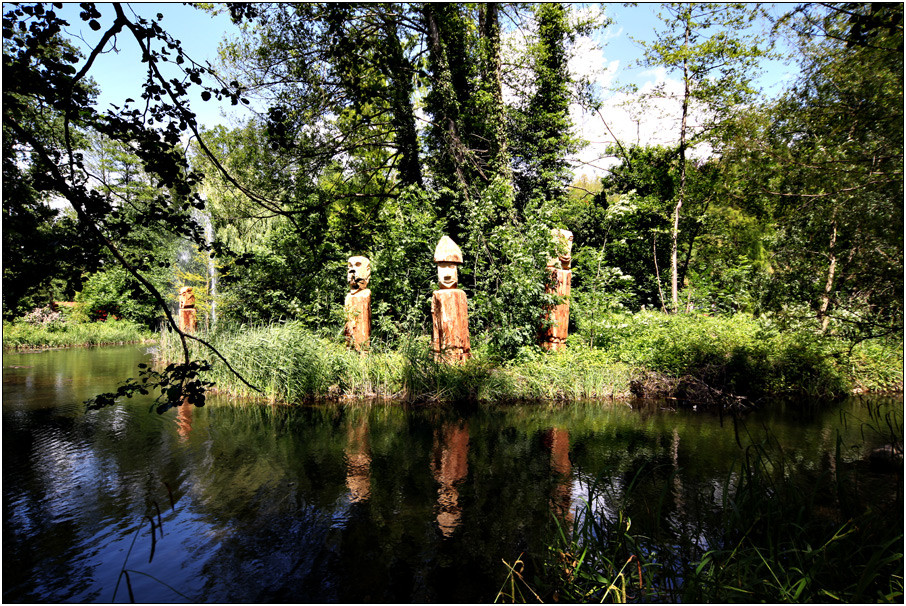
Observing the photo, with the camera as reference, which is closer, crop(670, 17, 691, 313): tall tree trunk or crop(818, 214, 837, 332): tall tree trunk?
crop(818, 214, 837, 332): tall tree trunk

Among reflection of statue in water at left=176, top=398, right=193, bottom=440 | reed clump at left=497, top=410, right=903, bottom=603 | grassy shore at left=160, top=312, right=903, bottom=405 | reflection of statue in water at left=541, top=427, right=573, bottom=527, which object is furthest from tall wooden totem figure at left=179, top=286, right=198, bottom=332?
reed clump at left=497, top=410, right=903, bottom=603

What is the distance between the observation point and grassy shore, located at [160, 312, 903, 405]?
802cm

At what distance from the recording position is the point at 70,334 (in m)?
17.7

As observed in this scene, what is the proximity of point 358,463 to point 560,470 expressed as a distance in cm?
223

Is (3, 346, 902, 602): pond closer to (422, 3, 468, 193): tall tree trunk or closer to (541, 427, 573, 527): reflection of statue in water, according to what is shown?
(541, 427, 573, 527): reflection of statue in water

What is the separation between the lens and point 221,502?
4133mm

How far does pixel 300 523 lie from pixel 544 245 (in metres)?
7.30

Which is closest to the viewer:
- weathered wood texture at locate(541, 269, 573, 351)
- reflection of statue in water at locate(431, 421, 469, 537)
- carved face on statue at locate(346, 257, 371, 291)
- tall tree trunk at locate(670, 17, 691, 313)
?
reflection of statue in water at locate(431, 421, 469, 537)

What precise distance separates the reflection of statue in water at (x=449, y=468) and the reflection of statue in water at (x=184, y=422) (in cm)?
335

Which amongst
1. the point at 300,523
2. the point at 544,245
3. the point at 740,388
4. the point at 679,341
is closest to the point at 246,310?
the point at 544,245

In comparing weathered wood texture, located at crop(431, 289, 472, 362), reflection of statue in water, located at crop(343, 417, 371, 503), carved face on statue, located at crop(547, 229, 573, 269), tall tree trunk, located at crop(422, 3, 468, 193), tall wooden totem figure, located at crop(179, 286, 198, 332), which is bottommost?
reflection of statue in water, located at crop(343, 417, 371, 503)

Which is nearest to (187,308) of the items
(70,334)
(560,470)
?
(70,334)

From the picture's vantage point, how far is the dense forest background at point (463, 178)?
256 centimetres

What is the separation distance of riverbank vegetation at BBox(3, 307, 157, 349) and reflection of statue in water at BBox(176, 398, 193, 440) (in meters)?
12.2
